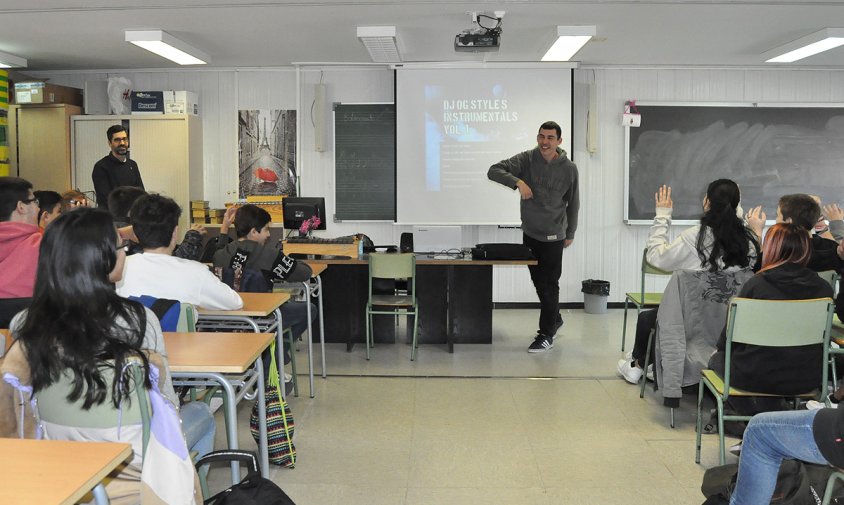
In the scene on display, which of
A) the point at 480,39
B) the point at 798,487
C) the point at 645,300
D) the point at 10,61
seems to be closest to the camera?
the point at 798,487

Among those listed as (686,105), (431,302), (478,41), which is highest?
(478,41)

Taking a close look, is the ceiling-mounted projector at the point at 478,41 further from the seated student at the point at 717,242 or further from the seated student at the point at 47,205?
Answer: the seated student at the point at 47,205

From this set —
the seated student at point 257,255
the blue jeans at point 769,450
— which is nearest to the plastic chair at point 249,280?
the seated student at point 257,255

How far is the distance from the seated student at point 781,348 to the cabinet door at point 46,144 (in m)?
6.87

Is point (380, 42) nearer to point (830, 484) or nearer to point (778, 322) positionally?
point (778, 322)

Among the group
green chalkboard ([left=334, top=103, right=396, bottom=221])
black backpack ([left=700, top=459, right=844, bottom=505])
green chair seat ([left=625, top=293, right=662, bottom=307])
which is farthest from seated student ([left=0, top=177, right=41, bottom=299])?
green chalkboard ([left=334, top=103, right=396, bottom=221])

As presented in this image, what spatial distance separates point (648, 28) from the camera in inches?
231

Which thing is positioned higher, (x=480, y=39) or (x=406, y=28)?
(x=406, y=28)

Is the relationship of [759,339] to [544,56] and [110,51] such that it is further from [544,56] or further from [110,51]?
[110,51]

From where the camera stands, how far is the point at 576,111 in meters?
7.78

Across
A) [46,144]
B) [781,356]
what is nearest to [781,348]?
[781,356]

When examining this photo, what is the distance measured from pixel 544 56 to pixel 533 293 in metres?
2.60

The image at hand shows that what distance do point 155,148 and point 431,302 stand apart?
361 cm

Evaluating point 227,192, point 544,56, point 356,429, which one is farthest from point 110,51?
point 356,429
